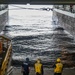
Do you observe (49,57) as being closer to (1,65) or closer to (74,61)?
(74,61)

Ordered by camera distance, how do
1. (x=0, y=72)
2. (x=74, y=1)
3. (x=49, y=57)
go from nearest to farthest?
(x=0, y=72) → (x=74, y=1) → (x=49, y=57)

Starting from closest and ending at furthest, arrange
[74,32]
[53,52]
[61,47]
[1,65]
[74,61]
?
[1,65] < [74,61] < [53,52] < [61,47] < [74,32]

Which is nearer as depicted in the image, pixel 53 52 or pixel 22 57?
pixel 22 57

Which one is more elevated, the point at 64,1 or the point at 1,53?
the point at 64,1

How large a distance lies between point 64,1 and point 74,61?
635 cm

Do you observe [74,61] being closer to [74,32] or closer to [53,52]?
[53,52]

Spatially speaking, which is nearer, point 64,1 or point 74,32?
point 64,1

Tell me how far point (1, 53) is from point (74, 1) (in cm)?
721

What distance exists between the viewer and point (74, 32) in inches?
1586

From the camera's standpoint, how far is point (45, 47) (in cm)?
3359

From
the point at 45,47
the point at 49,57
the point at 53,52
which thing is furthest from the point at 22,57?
the point at 45,47

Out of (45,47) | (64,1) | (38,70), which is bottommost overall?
(45,47)

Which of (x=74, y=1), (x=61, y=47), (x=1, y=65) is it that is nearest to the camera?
(x=1, y=65)

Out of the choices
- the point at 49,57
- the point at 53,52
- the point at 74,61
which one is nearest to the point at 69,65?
the point at 74,61
